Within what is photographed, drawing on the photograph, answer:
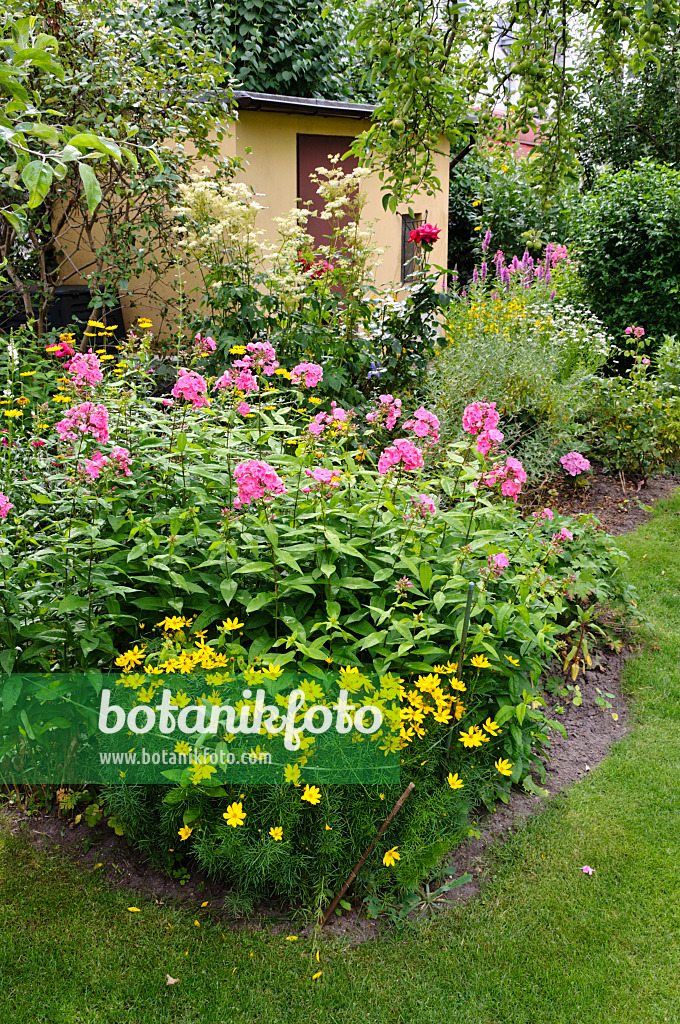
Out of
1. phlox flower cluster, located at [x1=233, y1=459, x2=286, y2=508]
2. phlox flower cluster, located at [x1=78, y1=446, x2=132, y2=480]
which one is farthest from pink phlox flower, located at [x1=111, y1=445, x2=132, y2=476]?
phlox flower cluster, located at [x1=233, y1=459, x2=286, y2=508]

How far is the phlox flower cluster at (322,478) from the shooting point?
2555 millimetres

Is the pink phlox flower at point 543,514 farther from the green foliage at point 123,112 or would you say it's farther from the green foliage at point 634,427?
the green foliage at point 123,112

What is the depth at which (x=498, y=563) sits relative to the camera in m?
2.59

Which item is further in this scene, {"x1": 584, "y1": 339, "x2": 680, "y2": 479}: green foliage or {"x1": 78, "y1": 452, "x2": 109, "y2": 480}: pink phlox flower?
{"x1": 584, "y1": 339, "x2": 680, "y2": 479}: green foliage

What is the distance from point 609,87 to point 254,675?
15.3 m

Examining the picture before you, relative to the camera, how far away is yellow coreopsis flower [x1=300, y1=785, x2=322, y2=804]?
7.10 ft

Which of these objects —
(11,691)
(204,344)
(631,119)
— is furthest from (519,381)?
(631,119)

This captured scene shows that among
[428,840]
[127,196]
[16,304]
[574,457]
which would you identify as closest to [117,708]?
[428,840]

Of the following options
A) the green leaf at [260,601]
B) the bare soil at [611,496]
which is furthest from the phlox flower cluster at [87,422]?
the bare soil at [611,496]

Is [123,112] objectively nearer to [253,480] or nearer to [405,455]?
[405,455]

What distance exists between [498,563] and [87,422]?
151cm

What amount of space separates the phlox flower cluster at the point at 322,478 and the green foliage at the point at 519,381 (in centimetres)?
225

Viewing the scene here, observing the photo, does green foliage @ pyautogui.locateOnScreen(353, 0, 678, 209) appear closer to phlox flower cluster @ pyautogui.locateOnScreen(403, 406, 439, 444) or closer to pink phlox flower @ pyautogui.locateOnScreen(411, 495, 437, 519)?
phlox flower cluster @ pyautogui.locateOnScreen(403, 406, 439, 444)

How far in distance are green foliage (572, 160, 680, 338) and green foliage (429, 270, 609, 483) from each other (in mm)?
2328
